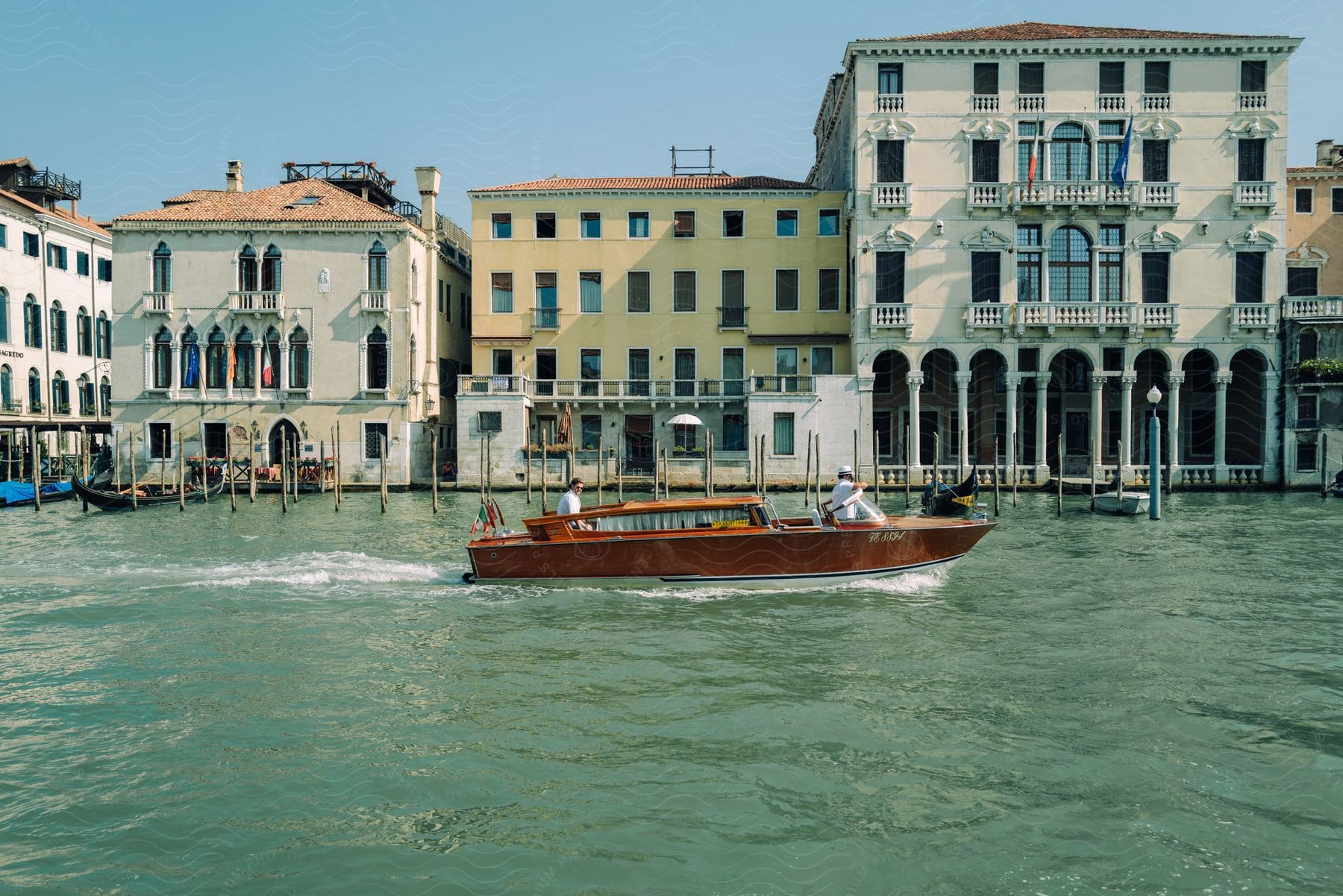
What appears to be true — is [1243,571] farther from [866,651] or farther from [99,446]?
[99,446]

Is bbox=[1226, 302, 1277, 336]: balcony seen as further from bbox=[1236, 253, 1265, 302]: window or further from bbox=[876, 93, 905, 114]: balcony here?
bbox=[876, 93, 905, 114]: balcony

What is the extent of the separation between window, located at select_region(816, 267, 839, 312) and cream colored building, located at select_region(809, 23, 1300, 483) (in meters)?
2.06

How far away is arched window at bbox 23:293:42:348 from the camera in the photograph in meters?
36.1

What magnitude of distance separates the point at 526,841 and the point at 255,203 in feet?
113

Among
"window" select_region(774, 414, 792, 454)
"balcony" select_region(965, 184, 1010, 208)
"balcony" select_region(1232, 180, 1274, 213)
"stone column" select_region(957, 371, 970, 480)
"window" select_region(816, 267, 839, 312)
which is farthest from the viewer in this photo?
"window" select_region(816, 267, 839, 312)

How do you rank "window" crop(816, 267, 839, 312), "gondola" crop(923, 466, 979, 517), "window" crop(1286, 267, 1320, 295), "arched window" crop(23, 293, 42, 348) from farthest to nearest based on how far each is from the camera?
"arched window" crop(23, 293, 42, 348)
"window" crop(1286, 267, 1320, 295)
"window" crop(816, 267, 839, 312)
"gondola" crop(923, 466, 979, 517)

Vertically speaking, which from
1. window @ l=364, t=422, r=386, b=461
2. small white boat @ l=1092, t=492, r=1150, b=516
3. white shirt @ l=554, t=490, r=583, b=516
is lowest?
small white boat @ l=1092, t=492, r=1150, b=516

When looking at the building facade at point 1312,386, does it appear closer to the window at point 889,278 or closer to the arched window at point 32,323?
the window at point 889,278

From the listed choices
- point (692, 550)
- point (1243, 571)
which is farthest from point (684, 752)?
point (1243, 571)

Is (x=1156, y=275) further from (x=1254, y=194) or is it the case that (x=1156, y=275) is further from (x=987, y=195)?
(x=987, y=195)

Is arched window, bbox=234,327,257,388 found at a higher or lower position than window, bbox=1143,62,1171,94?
lower

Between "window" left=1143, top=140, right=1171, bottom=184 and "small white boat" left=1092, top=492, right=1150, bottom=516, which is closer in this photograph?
"small white boat" left=1092, top=492, right=1150, bottom=516

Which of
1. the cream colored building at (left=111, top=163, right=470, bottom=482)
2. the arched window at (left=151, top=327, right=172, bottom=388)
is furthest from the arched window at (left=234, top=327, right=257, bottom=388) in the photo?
the arched window at (left=151, top=327, right=172, bottom=388)

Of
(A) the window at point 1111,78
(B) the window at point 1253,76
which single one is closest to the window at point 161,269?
(A) the window at point 1111,78
